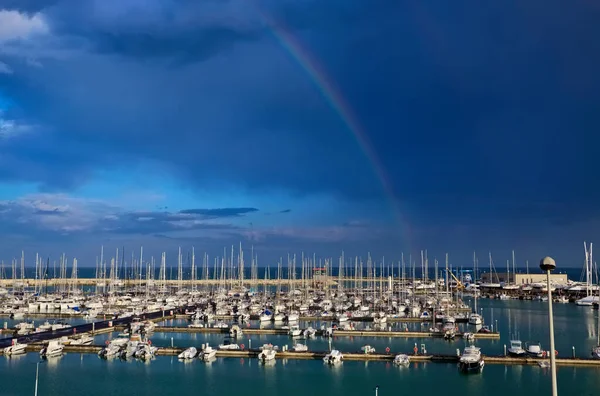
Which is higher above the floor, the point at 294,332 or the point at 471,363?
the point at 294,332

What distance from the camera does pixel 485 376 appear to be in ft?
143

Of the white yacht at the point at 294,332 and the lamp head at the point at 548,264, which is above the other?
the lamp head at the point at 548,264

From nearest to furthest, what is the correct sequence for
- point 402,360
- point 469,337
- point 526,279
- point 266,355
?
point 402,360 < point 266,355 < point 469,337 < point 526,279

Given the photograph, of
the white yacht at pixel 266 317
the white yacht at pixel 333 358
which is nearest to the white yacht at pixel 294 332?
the white yacht at pixel 266 317

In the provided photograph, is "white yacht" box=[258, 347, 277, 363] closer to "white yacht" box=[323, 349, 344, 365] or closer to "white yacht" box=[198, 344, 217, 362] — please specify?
"white yacht" box=[198, 344, 217, 362]

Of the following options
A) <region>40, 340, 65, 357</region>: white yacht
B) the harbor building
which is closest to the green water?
<region>40, 340, 65, 357</region>: white yacht

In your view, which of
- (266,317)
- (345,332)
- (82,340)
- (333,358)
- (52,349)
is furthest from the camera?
(266,317)

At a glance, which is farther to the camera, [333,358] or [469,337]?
[469,337]

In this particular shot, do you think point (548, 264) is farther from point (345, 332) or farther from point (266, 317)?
point (266, 317)

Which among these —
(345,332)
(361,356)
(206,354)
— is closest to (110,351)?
(206,354)

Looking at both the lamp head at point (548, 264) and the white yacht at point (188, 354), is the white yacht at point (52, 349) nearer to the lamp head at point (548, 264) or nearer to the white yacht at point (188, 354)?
the white yacht at point (188, 354)

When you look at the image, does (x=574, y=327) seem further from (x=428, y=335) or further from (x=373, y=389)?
(x=373, y=389)

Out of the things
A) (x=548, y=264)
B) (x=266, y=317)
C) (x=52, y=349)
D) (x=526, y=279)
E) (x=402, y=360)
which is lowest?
(x=402, y=360)

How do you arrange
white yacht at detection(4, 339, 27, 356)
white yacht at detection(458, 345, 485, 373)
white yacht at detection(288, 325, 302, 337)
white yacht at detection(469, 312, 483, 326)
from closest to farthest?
white yacht at detection(458, 345, 485, 373), white yacht at detection(4, 339, 27, 356), white yacht at detection(288, 325, 302, 337), white yacht at detection(469, 312, 483, 326)
